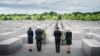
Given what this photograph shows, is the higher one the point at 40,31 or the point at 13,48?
the point at 40,31

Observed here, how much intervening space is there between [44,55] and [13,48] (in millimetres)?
2394

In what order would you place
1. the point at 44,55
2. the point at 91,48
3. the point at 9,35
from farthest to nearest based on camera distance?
the point at 9,35 < the point at 44,55 < the point at 91,48

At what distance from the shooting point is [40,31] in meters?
14.4

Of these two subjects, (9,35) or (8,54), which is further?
(9,35)

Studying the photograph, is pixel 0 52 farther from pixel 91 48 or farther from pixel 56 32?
pixel 91 48

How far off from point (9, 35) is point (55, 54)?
10.2m

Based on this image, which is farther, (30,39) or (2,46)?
(30,39)

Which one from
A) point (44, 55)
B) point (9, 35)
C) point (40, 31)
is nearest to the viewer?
point (44, 55)

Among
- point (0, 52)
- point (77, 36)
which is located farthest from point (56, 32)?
point (77, 36)

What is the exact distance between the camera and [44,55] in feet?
43.3

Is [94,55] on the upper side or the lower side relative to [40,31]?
lower

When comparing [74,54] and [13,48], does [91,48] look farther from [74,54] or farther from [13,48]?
[13,48]

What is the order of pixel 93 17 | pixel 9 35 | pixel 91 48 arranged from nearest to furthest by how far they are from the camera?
pixel 91 48 < pixel 9 35 < pixel 93 17

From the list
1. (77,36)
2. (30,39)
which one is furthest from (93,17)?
(30,39)
